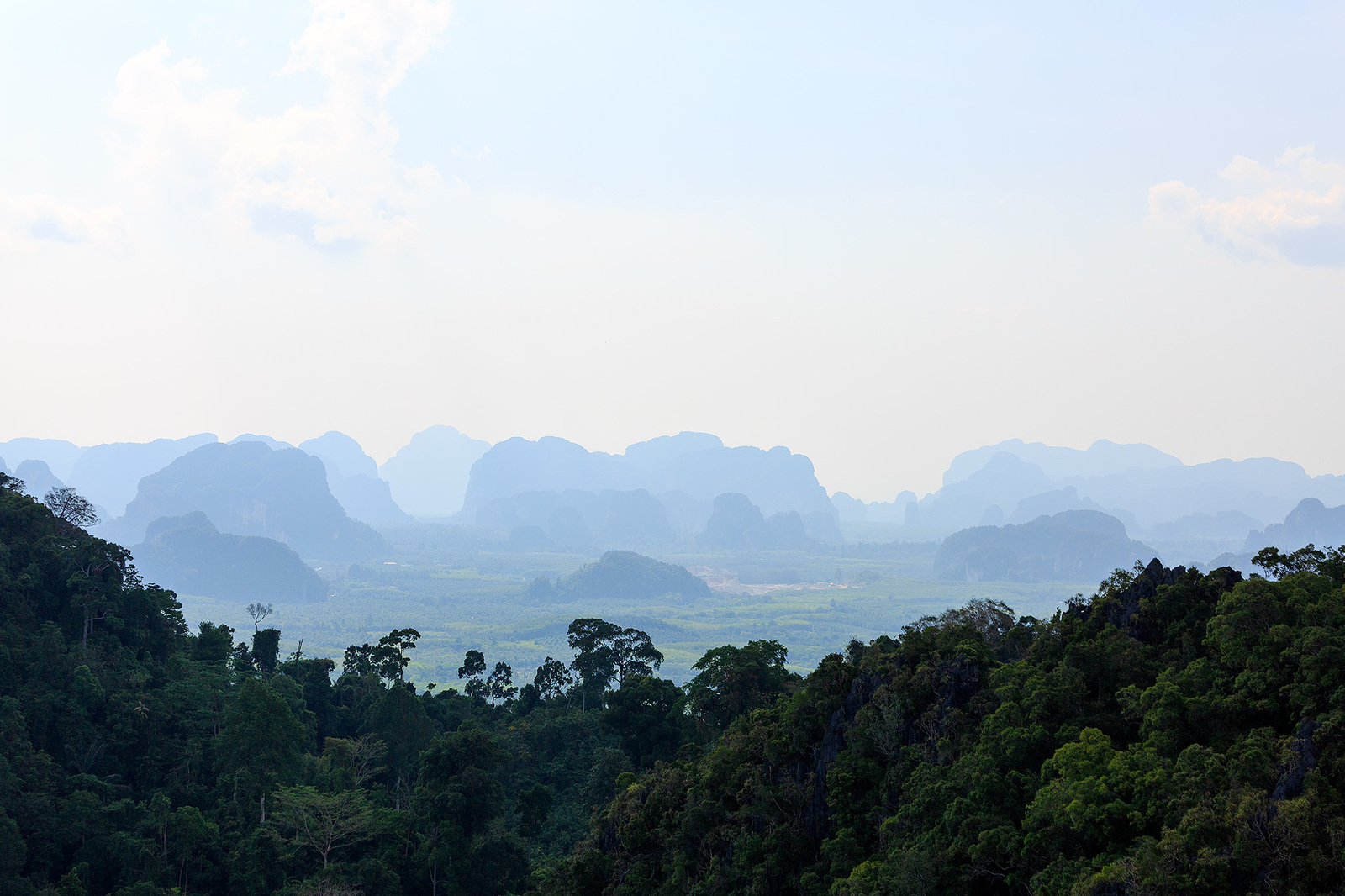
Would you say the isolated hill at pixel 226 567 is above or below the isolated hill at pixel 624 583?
above

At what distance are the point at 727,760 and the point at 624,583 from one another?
120 metres

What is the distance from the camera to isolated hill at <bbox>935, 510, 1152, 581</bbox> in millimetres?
165125

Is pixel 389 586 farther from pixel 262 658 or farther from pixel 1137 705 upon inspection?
pixel 1137 705

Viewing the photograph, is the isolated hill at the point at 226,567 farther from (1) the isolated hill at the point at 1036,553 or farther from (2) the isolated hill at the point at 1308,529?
(2) the isolated hill at the point at 1308,529

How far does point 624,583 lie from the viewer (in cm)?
14050

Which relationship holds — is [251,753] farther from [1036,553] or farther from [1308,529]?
[1308,529]

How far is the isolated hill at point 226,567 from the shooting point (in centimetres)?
13125

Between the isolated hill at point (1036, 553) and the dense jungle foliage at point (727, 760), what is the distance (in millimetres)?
145134

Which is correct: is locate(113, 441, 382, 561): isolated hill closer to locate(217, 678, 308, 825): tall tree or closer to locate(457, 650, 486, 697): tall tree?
locate(457, 650, 486, 697): tall tree

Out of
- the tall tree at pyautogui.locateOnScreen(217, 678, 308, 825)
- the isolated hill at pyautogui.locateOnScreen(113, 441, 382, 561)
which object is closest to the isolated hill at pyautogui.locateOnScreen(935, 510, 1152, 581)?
the isolated hill at pyautogui.locateOnScreen(113, 441, 382, 561)

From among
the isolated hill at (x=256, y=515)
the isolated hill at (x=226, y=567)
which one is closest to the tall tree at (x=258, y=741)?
the isolated hill at (x=226, y=567)

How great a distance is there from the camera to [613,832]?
23.0 metres

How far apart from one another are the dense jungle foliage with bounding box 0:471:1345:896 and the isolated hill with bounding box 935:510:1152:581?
145134mm

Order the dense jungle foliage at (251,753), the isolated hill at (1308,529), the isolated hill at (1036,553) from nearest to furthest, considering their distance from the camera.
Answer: the dense jungle foliage at (251,753), the isolated hill at (1036,553), the isolated hill at (1308,529)
